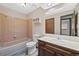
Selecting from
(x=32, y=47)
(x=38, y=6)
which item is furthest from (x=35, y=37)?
(x=38, y=6)

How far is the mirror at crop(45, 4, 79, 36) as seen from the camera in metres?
1.43

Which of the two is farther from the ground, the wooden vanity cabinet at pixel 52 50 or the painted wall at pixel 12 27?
the painted wall at pixel 12 27

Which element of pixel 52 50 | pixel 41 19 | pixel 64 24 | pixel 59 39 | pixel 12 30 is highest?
pixel 41 19

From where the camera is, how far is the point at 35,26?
5.07 feet

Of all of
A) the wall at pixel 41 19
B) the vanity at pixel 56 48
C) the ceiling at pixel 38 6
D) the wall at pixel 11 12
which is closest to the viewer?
the vanity at pixel 56 48

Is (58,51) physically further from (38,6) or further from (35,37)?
(38,6)

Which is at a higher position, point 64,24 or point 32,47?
point 64,24

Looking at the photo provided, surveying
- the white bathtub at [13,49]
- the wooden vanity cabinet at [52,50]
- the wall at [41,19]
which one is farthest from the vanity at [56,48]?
the white bathtub at [13,49]

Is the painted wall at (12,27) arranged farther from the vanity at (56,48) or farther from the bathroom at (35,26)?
the vanity at (56,48)

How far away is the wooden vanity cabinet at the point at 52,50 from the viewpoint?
1.20m

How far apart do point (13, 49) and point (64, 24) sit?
107 centimetres

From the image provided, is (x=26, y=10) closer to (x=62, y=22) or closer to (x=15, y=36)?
(x=15, y=36)

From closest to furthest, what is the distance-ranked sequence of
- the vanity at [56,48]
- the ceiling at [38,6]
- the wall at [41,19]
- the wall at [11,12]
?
the vanity at [56,48], the wall at [11,12], the ceiling at [38,6], the wall at [41,19]

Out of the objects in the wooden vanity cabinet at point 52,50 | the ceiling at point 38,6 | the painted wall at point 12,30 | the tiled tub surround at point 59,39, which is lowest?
the wooden vanity cabinet at point 52,50
